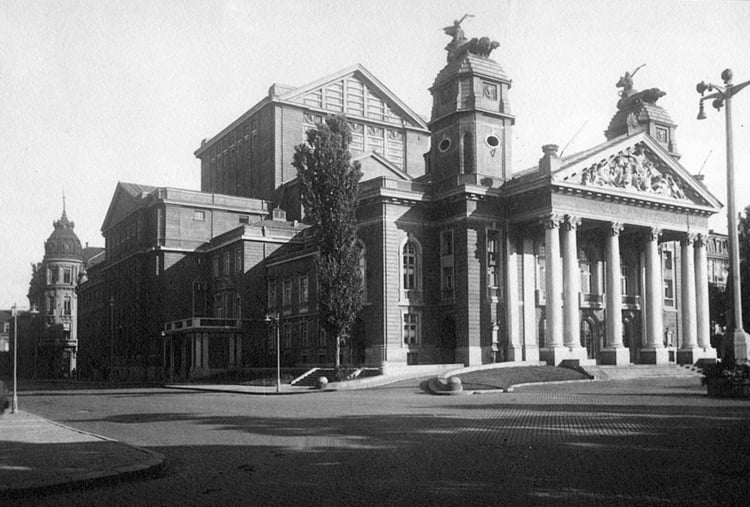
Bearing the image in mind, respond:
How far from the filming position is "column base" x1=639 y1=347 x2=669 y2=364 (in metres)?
51.8

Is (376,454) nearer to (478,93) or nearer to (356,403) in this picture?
(356,403)

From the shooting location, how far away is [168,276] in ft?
229

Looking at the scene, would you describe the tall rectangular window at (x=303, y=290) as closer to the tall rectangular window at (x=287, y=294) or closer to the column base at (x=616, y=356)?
the tall rectangular window at (x=287, y=294)

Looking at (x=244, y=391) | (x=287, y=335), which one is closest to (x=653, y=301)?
(x=287, y=335)

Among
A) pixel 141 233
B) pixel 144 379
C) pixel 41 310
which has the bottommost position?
pixel 144 379

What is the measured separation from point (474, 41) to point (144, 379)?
40733mm

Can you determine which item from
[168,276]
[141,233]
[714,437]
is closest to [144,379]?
[168,276]

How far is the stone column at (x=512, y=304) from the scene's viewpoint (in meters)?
49.7

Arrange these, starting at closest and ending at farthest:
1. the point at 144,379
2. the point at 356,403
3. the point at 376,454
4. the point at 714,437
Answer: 1. the point at 376,454
2. the point at 714,437
3. the point at 356,403
4. the point at 144,379

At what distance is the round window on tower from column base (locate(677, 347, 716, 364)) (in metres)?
21.1

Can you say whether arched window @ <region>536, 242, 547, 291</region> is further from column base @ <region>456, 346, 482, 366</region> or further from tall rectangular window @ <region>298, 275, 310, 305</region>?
tall rectangular window @ <region>298, 275, 310, 305</region>

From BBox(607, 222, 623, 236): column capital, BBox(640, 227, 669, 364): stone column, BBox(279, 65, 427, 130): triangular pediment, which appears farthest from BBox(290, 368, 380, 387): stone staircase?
BBox(279, 65, 427, 130): triangular pediment

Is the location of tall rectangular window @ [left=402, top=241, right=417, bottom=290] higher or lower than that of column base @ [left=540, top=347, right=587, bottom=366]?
higher

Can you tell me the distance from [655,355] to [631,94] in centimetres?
2189
